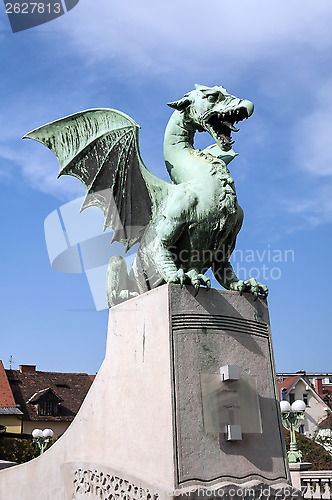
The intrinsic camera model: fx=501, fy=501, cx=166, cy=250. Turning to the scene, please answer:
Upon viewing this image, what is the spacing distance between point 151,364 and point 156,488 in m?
0.88

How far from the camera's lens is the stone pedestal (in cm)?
356

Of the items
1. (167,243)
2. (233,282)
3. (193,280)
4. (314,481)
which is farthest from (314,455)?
(193,280)

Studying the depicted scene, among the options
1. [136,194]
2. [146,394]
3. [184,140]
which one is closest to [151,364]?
[146,394]

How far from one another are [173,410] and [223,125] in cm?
254

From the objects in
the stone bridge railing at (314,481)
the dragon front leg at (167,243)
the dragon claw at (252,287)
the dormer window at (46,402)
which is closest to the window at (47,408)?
the dormer window at (46,402)

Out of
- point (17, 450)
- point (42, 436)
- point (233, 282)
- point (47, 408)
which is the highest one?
point (47, 408)

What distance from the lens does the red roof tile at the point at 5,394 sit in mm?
21438

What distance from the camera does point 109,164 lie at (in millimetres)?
4996

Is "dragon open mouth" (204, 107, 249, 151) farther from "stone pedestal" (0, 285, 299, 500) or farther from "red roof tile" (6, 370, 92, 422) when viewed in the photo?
"red roof tile" (6, 370, 92, 422)

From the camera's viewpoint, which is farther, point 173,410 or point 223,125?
point 223,125

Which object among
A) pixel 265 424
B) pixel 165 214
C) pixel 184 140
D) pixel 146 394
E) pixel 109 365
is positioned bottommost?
pixel 265 424

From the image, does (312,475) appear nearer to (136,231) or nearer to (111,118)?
(136,231)

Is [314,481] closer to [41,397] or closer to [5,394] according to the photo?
[41,397]

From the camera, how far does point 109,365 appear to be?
448 centimetres
